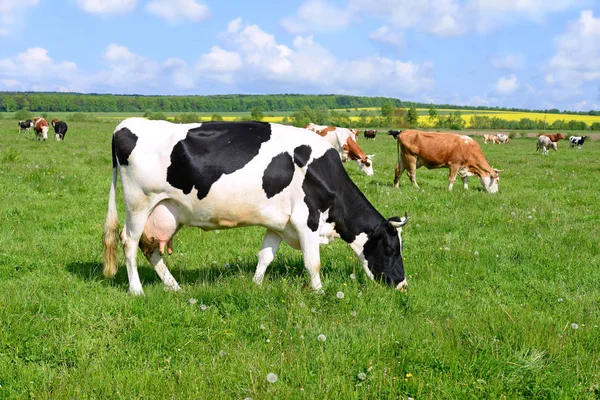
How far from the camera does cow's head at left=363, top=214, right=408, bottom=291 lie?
253 inches

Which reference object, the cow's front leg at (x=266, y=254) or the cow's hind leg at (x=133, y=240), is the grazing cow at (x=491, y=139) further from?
the cow's hind leg at (x=133, y=240)

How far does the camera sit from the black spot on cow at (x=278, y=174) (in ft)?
19.8

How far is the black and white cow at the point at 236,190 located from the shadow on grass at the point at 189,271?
1.30ft

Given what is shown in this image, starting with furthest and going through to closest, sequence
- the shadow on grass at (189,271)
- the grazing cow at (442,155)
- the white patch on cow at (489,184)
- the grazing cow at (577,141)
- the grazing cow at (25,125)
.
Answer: the grazing cow at (577,141)
the grazing cow at (25,125)
the grazing cow at (442,155)
the white patch on cow at (489,184)
the shadow on grass at (189,271)

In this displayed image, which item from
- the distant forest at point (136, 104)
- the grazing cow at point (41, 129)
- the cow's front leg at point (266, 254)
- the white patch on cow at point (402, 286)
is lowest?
the white patch on cow at point (402, 286)

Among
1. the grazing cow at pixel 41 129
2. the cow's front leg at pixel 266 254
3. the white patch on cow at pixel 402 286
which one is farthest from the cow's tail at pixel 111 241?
the grazing cow at pixel 41 129

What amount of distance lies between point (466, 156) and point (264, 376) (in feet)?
47.2

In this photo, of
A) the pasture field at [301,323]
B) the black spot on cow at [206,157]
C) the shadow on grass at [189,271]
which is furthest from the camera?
the shadow on grass at [189,271]

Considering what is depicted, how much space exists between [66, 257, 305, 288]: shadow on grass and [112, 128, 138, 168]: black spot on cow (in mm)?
1640

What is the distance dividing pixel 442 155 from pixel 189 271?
38.6 feet

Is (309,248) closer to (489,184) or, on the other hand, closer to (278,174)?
(278,174)

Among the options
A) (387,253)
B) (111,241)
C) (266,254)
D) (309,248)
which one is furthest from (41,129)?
(387,253)

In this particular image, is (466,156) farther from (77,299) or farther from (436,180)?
(77,299)

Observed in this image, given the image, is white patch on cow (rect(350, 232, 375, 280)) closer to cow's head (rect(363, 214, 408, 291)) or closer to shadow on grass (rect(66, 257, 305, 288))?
cow's head (rect(363, 214, 408, 291))
